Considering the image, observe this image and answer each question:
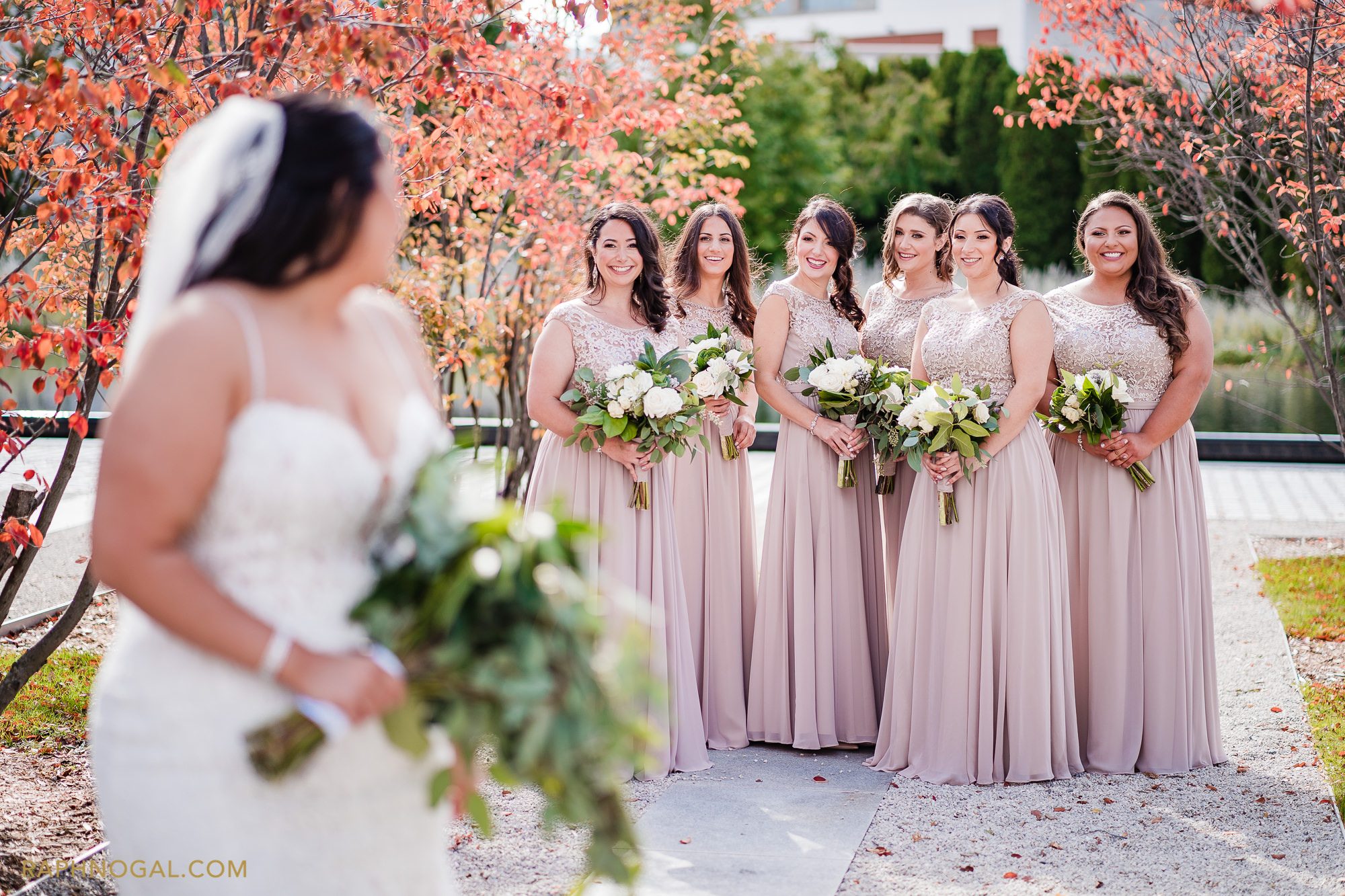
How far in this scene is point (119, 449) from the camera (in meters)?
1.89

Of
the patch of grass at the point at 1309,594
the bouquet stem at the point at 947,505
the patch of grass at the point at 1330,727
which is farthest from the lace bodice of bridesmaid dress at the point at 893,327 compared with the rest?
the patch of grass at the point at 1309,594

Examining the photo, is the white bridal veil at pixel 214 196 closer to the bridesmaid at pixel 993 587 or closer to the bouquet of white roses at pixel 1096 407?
the bridesmaid at pixel 993 587

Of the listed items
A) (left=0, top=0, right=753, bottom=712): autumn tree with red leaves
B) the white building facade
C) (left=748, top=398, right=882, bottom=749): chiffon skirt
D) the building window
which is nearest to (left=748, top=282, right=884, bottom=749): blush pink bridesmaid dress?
(left=748, top=398, right=882, bottom=749): chiffon skirt

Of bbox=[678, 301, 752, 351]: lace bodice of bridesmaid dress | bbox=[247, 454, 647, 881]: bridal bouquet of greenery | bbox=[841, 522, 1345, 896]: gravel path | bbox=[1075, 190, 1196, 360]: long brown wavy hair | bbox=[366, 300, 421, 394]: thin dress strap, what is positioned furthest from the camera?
bbox=[678, 301, 752, 351]: lace bodice of bridesmaid dress

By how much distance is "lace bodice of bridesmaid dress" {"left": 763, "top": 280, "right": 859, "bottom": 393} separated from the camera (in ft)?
19.4

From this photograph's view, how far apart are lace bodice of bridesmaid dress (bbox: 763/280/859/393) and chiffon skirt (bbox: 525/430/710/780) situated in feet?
3.40

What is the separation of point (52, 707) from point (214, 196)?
478 cm

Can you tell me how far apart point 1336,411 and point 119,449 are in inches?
290

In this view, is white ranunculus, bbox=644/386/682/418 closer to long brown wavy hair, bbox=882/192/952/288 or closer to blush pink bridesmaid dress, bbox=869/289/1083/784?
blush pink bridesmaid dress, bbox=869/289/1083/784

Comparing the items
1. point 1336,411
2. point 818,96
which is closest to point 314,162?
point 1336,411

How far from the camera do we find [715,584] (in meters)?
5.82

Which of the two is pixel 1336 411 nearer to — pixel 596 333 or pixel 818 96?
pixel 596 333

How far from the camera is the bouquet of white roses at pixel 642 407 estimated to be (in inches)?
198

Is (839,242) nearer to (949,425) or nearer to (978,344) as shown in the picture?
(978,344)
